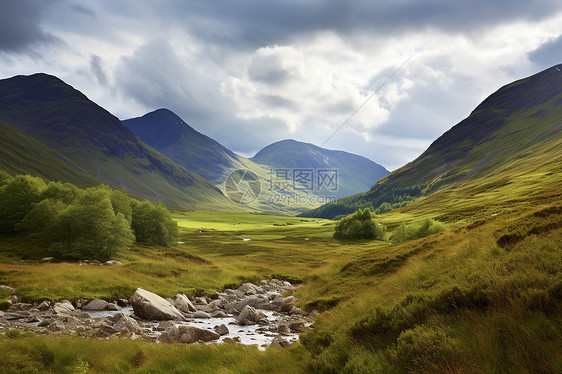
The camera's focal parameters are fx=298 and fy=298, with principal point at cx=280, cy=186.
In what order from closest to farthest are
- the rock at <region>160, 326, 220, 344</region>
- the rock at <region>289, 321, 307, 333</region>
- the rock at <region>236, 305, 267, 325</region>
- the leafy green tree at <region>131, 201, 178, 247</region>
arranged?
1. the rock at <region>160, 326, 220, 344</region>
2. the rock at <region>289, 321, 307, 333</region>
3. the rock at <region>236, 305, 267, 325</region>
4. the leafy green tree at <region>131, 201, 178, 247</region>

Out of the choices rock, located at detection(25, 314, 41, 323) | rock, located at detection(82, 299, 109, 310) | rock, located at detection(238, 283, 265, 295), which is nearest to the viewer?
rock, located at detection(25, 314, 41, 323)

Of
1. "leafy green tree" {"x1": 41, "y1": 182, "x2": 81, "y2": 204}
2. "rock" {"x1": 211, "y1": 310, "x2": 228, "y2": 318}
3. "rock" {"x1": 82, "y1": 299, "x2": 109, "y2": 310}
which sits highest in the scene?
"leafy green tree" {"x1": 41, "y1": 182, "x2": 81, "y2": 204}

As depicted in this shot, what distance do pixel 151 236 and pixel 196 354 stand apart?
2443 inches

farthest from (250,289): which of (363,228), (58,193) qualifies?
(363,228)

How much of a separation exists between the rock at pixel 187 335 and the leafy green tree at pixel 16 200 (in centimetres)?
5005

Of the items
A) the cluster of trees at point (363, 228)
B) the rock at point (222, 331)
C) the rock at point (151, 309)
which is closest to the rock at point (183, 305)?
the rock at point (151, 309)

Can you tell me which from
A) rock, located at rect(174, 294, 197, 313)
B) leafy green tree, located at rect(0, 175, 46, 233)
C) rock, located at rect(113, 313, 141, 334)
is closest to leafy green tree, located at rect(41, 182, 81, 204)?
leafy green tree, located at rect(0, 175, 46, 233)

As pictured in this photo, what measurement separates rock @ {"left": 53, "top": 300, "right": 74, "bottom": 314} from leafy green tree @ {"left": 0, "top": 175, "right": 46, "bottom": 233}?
124ft

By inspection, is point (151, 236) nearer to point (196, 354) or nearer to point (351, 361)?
point (196, 354)

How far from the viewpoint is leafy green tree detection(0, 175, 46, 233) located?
53406 mm

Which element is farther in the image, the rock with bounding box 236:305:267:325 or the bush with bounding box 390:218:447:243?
the bush with bounding box 390:218:447:243

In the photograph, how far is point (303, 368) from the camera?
10633 millimetres

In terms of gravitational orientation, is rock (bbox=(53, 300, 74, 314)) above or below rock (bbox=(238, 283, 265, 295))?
above

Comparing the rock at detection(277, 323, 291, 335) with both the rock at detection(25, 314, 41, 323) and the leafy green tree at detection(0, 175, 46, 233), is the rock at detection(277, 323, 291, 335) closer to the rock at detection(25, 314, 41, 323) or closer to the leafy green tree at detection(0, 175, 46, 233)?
the rock at detection(25, 314, 41, 323)
